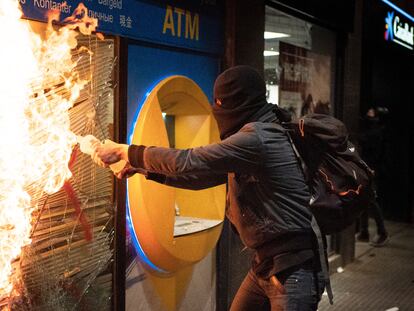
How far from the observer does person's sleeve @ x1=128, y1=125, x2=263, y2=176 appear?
273cm

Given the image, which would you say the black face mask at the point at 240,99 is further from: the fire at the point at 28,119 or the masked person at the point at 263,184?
the fire at the point at 28,119

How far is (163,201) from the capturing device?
3941 mm

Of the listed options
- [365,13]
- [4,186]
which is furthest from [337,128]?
[365,13]

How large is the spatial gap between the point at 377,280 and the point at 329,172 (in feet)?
13.7

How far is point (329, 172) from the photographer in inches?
119

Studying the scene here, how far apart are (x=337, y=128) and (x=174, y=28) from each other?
176cm

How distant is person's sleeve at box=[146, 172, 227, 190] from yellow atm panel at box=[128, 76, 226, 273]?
0.73m

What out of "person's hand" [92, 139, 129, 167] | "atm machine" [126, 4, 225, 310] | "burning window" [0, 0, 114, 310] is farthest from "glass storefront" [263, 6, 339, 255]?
"person's hand" [92, 139, 129, 167]

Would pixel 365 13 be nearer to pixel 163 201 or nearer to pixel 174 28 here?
pixel 174 28

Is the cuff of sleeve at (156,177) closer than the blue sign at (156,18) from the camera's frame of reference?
Yes

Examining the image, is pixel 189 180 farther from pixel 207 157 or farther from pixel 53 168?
pixel 53 168

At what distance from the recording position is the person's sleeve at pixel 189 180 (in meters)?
2.98

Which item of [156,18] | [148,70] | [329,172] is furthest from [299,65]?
[329,172]

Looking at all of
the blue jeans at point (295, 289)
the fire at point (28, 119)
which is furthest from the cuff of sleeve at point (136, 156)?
the blue jeans at point (295, 289)
